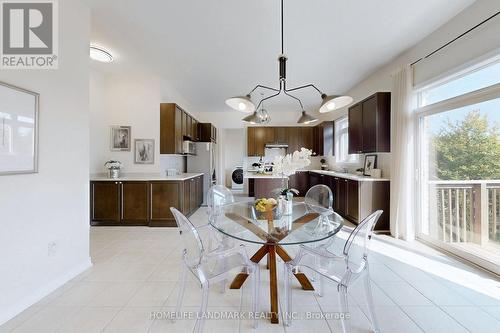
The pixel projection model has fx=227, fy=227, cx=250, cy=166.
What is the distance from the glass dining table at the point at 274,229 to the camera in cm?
167

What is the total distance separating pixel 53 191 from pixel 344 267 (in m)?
2.64

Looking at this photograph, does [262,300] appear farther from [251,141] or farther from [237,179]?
[237,179]

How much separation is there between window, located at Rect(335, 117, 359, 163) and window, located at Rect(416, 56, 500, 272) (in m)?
2.53

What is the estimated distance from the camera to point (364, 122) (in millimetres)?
4223

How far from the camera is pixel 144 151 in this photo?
4.55 metres

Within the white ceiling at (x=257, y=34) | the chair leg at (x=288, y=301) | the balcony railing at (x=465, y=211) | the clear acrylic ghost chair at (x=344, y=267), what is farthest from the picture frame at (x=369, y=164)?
the chair leg at (x=288, y=301)

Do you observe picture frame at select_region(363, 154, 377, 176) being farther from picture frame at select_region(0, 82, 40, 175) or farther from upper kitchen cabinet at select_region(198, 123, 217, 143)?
picture frame at select_region(0, 82, 40, 175)

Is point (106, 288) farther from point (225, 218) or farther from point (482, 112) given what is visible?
point (482, 112)

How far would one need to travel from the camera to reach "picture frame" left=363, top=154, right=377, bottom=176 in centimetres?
438

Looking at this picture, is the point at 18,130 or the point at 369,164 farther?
the point at 369,164

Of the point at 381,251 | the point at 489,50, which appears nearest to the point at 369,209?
the point at 381,251

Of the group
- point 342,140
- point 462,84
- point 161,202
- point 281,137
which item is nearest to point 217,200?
point 161,202

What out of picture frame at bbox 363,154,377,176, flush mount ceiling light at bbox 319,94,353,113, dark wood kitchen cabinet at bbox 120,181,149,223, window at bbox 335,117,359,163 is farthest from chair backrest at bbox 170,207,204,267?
window at bbox 335,117,359,163

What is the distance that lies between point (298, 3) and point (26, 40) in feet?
8.70
